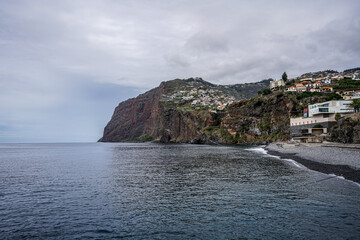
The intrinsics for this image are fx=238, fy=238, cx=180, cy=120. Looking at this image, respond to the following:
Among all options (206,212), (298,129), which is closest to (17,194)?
(206,212)

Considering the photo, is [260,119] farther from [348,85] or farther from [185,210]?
[185,210]

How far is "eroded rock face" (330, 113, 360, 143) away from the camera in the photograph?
60497 millimetres

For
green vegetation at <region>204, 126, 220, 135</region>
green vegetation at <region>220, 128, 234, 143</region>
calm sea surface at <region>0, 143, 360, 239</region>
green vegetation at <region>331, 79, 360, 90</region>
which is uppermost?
green vegetation at <region>331, 79, 360, 90</region>

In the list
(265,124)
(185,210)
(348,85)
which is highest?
(348,85)

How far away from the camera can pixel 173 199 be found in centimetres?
1886

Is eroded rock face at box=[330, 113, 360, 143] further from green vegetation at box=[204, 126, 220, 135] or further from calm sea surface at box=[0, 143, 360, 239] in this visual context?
green vegetation at box=[204, 126, 220, 135]

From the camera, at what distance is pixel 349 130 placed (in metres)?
62.8

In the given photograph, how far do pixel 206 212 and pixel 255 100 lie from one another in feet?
427

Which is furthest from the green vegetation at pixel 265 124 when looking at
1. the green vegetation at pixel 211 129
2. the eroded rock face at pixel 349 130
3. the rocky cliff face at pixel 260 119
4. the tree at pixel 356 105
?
the eroded rock face at pixel 349 130

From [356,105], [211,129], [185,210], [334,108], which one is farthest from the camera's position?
[211,129]

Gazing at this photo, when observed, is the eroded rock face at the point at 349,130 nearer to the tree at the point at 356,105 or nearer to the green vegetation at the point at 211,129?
the tree at the point at 356,105

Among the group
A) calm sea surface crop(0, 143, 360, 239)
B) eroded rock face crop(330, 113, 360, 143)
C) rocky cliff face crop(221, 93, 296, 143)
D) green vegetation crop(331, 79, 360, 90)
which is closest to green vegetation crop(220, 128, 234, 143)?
rocky cliff face crop(221, 93, 296, 143)

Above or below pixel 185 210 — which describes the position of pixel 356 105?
above

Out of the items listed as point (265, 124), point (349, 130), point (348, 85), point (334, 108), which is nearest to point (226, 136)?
point (265, 124)
